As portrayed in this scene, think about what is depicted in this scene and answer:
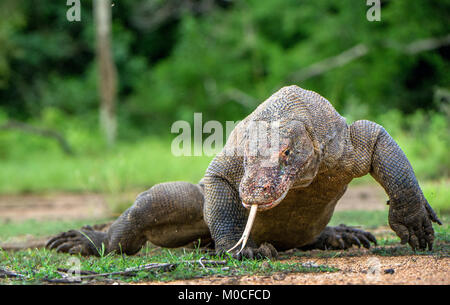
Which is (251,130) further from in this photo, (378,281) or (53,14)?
(53,14)

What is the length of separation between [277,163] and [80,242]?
187 cm

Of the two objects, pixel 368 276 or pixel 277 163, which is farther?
pixel 277 163

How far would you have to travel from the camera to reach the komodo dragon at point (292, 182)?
284 cm

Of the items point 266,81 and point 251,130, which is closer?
point 251,130

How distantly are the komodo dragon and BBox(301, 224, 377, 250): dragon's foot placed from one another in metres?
0.08

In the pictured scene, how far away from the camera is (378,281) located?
2492 millimetres

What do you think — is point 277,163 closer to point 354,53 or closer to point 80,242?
point 80,242

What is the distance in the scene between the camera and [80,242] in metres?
4.16

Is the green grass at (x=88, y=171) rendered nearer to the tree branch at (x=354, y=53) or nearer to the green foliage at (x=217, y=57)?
the green foliage at (x=217, y=57)

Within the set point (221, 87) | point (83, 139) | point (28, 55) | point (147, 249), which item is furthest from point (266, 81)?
point (147, 249)

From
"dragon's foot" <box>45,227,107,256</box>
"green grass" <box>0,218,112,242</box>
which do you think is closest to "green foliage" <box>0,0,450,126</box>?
"green grass" <box>0,218,112,242</box>

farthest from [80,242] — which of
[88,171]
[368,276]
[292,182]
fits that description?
[88,171]

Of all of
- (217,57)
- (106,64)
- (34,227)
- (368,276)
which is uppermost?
(217,57)
